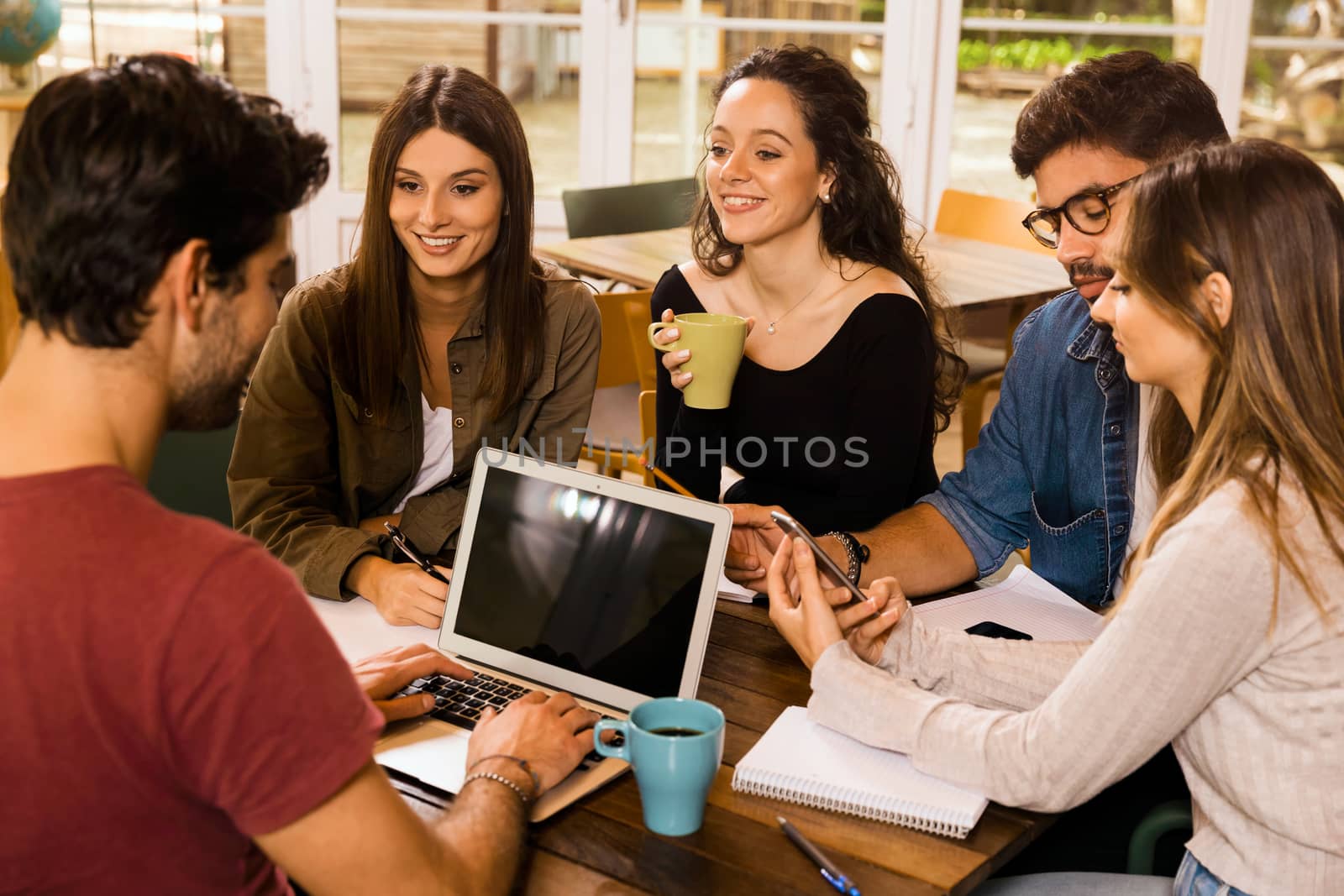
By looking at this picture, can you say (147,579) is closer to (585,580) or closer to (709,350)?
(585,580)

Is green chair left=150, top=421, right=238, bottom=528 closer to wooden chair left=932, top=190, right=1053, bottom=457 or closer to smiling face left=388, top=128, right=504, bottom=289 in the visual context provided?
smiling face left=388, top=128, right=504, bottom=289

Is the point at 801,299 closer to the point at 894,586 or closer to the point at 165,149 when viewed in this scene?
the point at 894,586

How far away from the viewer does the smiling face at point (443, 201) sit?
190cm

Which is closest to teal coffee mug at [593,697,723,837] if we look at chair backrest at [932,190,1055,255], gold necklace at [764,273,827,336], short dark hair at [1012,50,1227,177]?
short dark hair at [1012,50,1227,177]

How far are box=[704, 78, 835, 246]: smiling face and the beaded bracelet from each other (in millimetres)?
1226

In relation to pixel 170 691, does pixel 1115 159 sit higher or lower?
higher

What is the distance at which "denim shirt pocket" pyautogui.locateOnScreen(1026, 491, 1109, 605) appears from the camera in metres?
1.71

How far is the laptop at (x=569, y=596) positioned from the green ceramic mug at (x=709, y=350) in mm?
424

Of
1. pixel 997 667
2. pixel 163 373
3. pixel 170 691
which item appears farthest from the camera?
pixel 997 667

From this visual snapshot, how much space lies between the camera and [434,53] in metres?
4.99

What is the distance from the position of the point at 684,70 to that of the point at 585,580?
3955 mm

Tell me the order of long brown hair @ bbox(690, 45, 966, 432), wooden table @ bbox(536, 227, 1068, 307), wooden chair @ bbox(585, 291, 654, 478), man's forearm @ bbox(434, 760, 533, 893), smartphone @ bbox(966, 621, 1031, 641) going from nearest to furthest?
man's forearm @ bbox(434, 760, 533, 893) → smartphone @ bbox(966, 621, 1031, 641) → long brown hair @ bbox(690, 45, 966, 432) → wooden chair @ bbox(585, 291, 654, 478) → wooden table @ bbox(536, 227, 1068, 307)

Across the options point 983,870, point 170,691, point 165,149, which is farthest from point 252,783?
point 983,870

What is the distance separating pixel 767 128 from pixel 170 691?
1573 millimetres
